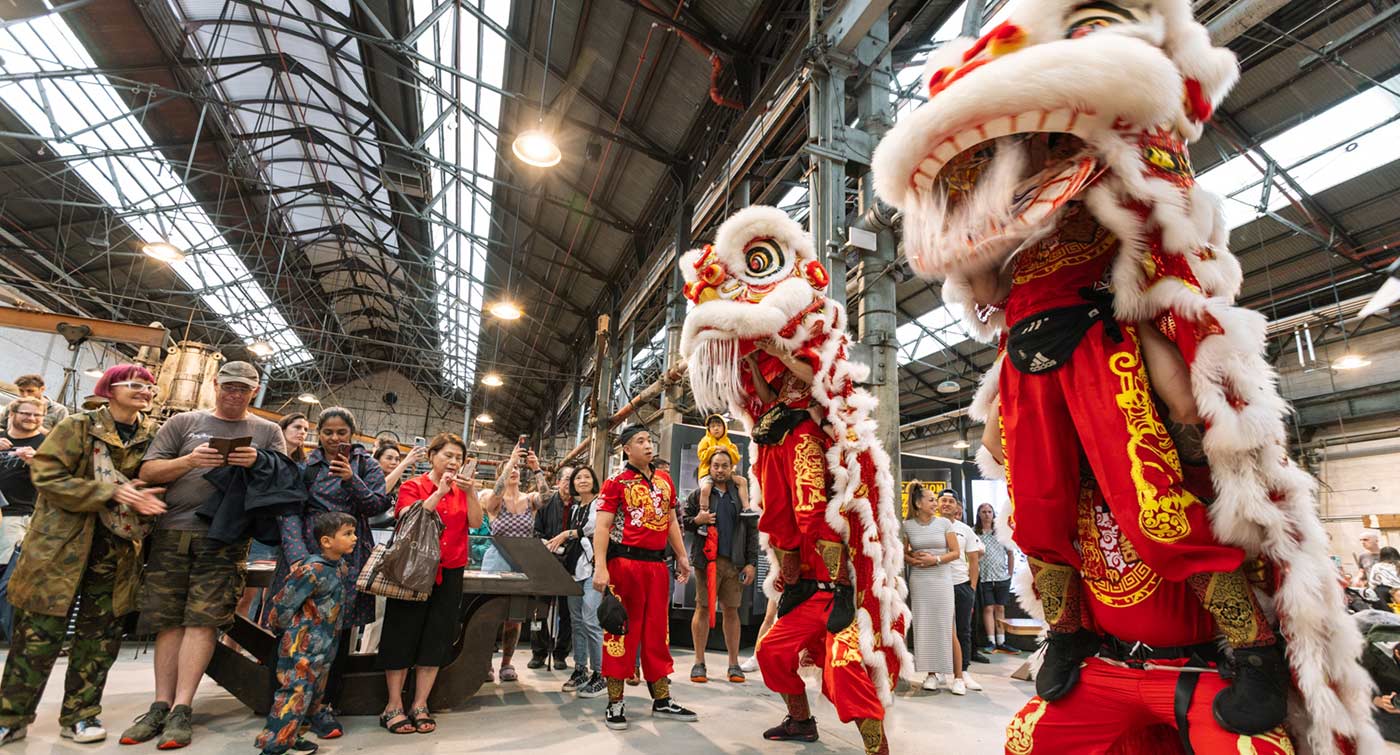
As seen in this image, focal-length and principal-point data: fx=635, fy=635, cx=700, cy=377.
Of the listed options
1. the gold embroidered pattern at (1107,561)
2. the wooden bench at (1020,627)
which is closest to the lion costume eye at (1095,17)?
the gold embroidered pattern at (1107,561)

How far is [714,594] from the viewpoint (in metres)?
5.12

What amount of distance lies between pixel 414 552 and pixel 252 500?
74 centimetres

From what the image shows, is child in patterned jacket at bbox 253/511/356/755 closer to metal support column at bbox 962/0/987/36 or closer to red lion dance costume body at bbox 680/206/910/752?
red lion dance costume body at bbox 680/206/910/752

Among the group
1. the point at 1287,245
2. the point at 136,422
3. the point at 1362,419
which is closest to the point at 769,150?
the point at 136,422

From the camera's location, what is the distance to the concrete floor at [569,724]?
2.84 meters

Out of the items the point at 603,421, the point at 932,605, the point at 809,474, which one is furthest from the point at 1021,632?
the point at 603,421

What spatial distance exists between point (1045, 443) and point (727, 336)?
1402 millimetres

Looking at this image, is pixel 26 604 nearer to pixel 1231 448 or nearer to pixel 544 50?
pixel 1231 448

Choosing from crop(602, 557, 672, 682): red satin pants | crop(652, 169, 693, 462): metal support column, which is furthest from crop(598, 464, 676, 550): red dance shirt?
crop(652, 169, 693, 462): metal support column

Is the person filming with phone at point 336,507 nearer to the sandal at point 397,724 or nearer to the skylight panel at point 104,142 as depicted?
the sandal at point 397,724

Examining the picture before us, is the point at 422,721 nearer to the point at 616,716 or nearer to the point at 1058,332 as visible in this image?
the point at 616,716

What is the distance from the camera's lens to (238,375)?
304cm

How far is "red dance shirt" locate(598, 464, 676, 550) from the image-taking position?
3564mm

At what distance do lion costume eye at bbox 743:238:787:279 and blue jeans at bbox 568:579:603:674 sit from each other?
2674 mm
